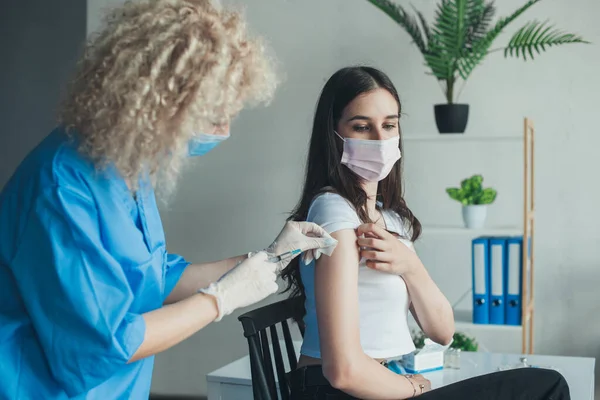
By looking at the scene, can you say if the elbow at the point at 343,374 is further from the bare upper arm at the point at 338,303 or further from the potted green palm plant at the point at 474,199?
the potted green palm plant at the point at 474,199

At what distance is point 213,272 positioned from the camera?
5.08 feet

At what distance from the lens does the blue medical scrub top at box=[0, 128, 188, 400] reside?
1.06 m

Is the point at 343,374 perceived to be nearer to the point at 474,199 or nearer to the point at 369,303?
the point at 369,303

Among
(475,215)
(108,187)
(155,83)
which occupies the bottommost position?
(475,215)

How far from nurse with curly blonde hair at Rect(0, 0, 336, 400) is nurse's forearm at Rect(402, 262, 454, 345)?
0.50 meters

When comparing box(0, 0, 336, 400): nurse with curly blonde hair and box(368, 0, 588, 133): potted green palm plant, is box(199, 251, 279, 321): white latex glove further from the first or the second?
box(368, 0, 588, 133): potted green palm plant

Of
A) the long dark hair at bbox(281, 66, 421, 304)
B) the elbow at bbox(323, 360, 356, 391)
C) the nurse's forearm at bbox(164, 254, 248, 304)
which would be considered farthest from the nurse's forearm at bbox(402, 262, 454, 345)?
the nurse's forearm at bbox(164, 254, 248, 304)

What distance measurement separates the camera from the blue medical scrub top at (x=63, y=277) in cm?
106

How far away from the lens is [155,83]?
3.50 ft

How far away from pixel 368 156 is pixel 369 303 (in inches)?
13.1

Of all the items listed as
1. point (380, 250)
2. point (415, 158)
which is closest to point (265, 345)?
point (380, 250)

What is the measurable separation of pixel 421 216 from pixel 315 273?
165 centimetres

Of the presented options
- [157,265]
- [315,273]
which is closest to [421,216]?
[315,273]

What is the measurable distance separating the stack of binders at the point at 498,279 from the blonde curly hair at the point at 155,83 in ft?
5.28
